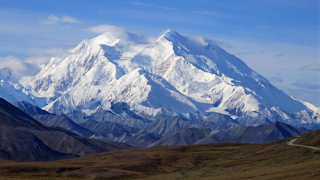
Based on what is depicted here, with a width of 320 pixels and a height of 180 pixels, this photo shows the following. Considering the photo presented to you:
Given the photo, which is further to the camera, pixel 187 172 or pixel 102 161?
pixel 102 161

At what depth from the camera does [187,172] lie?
113875 millimetres

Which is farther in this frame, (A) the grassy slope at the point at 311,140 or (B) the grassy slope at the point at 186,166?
(A) the grassy slope at the point at 311,140

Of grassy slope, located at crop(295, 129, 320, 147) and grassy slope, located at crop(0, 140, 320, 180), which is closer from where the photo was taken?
grassy slope, located at crop(0, 140, 320, 180)

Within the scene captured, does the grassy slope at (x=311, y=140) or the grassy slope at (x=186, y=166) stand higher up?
the grassy slope at (x=311, y=140)

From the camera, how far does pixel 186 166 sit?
127 m

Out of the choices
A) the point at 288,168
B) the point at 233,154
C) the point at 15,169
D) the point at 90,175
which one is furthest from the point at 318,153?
the point at 15,169

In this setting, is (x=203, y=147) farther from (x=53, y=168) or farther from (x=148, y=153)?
(x=53, y=168)

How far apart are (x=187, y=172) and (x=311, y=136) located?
1321 inches

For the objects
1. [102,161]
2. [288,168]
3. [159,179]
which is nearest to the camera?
[288,168]

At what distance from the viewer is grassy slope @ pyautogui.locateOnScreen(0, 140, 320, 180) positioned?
94.4 meters

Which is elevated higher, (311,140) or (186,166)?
(311,140)

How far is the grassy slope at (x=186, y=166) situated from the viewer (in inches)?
3718

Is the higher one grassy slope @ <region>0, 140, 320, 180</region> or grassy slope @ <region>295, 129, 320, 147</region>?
grassy slope @ <region>295, 129, 320, 147</region>

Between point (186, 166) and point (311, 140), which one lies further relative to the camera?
point (186, 166)
